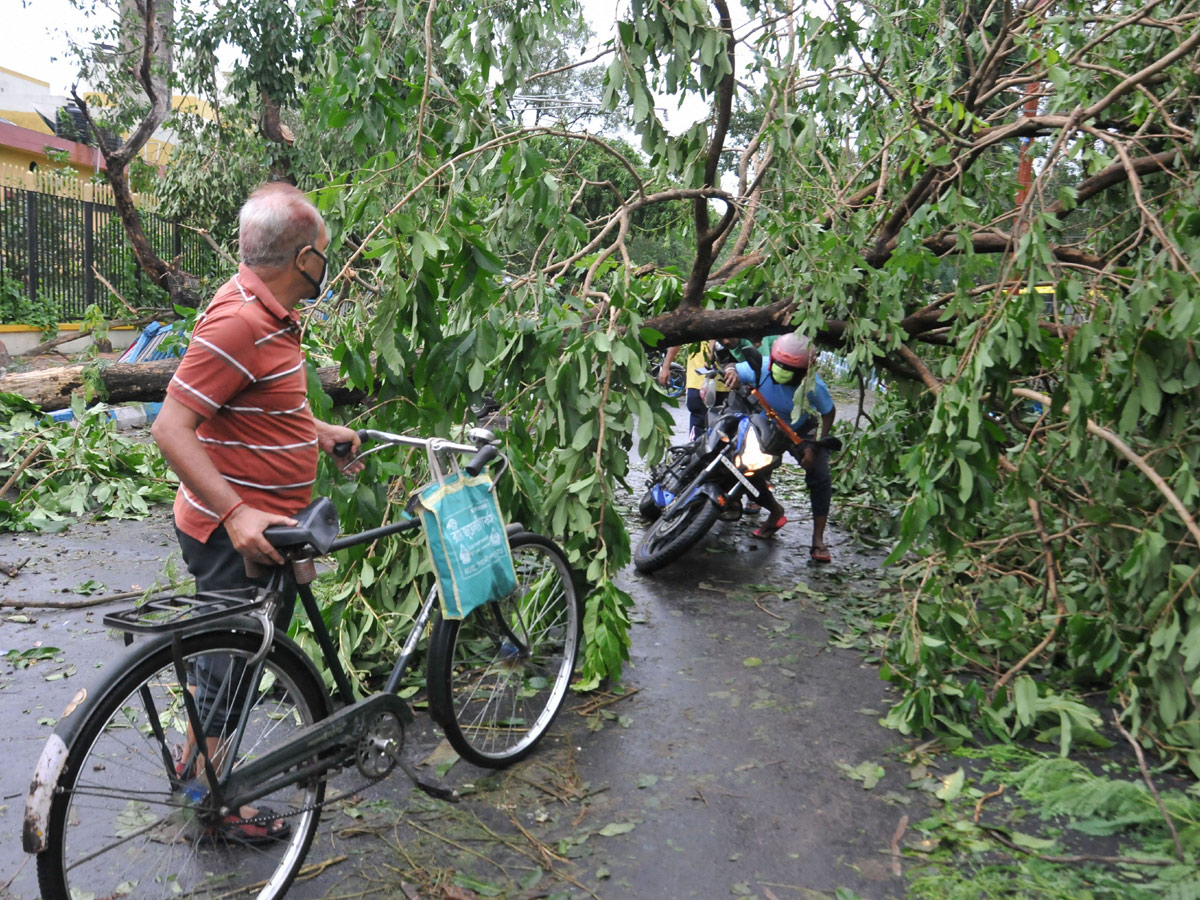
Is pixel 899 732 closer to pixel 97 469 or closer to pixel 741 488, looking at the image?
pixel 741 488

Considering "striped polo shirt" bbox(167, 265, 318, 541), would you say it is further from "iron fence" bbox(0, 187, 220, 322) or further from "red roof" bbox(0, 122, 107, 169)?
"red roof" bbox(0, 122, 107, 169)

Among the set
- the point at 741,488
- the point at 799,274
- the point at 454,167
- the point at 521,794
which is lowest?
the point at 521,794

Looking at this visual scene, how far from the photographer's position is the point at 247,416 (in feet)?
9.66

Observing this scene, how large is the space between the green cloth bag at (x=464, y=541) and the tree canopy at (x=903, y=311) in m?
0.82

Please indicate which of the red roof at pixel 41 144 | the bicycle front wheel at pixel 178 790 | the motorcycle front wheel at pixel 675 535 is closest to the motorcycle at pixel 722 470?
the motorcycle front wheel at pixel 675 535

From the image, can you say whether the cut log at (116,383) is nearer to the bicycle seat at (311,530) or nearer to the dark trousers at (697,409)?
the bicycle seat at (311,530)

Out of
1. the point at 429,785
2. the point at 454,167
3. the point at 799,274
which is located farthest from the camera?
the point at 799,274

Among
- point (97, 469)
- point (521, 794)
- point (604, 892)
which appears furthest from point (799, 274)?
point (97, 469)

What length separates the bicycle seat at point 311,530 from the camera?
271cm

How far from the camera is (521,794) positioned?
3.62m

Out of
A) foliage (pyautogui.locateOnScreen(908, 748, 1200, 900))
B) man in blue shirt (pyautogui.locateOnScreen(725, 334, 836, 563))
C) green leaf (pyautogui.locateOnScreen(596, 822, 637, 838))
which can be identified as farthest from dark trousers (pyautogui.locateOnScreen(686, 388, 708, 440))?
green leaf (pyautogui.locateOnScreen(596, 822, 637, 838))

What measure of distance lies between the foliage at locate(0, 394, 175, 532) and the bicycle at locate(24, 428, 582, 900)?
4.69 metres

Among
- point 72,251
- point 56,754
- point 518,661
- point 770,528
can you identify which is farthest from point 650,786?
point 72,251

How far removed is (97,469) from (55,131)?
74.4ft
